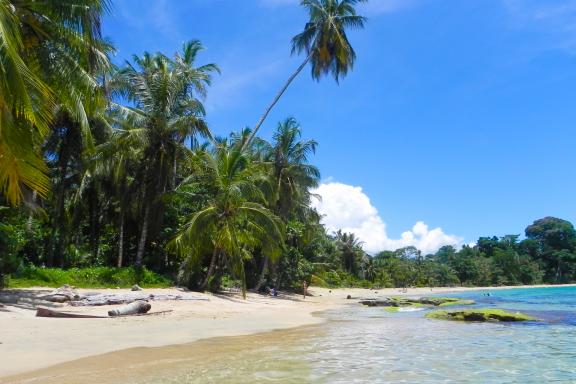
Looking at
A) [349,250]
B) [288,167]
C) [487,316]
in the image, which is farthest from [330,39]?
[349,250]

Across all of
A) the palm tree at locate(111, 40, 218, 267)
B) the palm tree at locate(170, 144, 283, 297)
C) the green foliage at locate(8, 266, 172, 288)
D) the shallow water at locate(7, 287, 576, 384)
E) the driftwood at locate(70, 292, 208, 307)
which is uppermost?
the palm tree at locate(111, 40, 218, 267)

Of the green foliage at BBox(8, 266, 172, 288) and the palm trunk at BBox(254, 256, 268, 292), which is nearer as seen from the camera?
the green foliage at BBox(8, 266, 172, 288)

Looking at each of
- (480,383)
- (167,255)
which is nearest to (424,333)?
(480,383)

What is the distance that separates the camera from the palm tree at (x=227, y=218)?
20172 mm

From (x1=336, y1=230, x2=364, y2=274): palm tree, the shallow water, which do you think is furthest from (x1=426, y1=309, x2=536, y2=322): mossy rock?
(x1=336, y1=230, x2=364, y2=274): palm tree

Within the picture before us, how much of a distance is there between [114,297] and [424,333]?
9.18m

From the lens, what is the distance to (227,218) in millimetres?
21062

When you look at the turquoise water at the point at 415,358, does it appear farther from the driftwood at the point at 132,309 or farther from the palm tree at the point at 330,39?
the palm tree at the point at 330,39

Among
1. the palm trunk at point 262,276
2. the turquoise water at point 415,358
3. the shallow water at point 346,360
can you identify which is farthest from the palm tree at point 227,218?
the shallow water at point 346,360

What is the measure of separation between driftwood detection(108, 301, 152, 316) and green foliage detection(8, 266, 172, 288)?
566 cm

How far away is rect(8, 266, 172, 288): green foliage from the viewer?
1711 centimetres

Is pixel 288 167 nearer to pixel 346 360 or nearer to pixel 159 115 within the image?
pixel 159 115

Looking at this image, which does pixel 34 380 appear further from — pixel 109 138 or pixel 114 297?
pixel 109 138

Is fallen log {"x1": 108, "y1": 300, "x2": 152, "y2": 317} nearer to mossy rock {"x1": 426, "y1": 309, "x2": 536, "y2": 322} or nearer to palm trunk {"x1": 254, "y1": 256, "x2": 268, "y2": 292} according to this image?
mossy rock {"x1": 426, "y1": 309, "x2": 536, "y2": 322}
